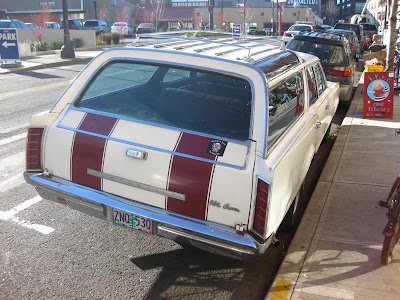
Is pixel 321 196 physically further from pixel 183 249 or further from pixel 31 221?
pixel 31 221

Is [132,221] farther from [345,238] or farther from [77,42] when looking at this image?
[77,42]

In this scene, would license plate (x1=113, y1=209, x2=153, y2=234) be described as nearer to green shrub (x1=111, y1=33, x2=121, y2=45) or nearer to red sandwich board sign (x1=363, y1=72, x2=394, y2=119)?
red sandwich board sign (x1=363, y1=72, x2=394, y2=119)

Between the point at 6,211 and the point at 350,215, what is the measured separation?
3.63 m

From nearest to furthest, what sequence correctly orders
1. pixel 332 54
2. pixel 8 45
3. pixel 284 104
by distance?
pixel 284 104, pixel 332 54, pixel 8 45

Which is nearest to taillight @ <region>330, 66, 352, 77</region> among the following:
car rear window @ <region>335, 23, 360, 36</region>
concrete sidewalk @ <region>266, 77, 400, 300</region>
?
concrete sidewalk @ <region>266, 77, 400, 300</region>

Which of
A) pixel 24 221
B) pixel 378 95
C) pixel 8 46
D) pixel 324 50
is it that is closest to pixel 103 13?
pixel 8 46

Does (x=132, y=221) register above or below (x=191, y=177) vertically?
below

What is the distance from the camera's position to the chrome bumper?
298cm

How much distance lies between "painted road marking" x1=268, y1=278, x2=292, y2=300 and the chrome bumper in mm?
428

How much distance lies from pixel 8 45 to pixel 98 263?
15.2 m

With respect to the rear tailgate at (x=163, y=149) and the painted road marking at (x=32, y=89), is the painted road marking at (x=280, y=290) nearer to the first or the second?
the rear tailgate at (x=163, y=149)

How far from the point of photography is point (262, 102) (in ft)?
10.3

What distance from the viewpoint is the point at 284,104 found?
3805mm

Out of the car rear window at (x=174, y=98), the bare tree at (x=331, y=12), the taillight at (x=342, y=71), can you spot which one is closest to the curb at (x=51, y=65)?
the taillight at (x=342, y=71)
